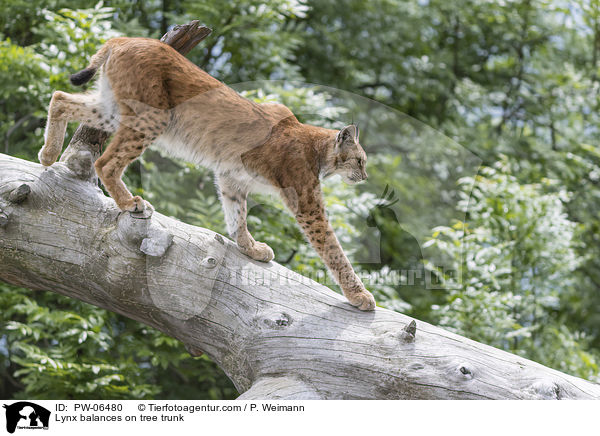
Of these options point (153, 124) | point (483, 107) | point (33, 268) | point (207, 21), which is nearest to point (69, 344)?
point (33, 268)

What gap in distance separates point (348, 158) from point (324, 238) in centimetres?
48

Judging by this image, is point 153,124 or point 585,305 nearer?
point 153,124

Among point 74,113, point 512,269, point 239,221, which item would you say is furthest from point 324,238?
point 512,269

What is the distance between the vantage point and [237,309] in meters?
3.24

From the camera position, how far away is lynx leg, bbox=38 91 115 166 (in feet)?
10.7

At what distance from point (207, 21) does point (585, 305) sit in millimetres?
6304

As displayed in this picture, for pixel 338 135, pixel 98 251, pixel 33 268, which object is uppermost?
pixel 338 135

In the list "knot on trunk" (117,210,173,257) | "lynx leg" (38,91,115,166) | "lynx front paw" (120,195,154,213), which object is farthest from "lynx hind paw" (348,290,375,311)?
"lynx leg" (38,91,115,166)

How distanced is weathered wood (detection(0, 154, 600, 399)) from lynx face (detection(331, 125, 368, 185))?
2.24ft

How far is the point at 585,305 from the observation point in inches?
316

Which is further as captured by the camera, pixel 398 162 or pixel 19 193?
pixel 398 162

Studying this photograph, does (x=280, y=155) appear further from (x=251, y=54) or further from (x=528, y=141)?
(x=528, y=141)
